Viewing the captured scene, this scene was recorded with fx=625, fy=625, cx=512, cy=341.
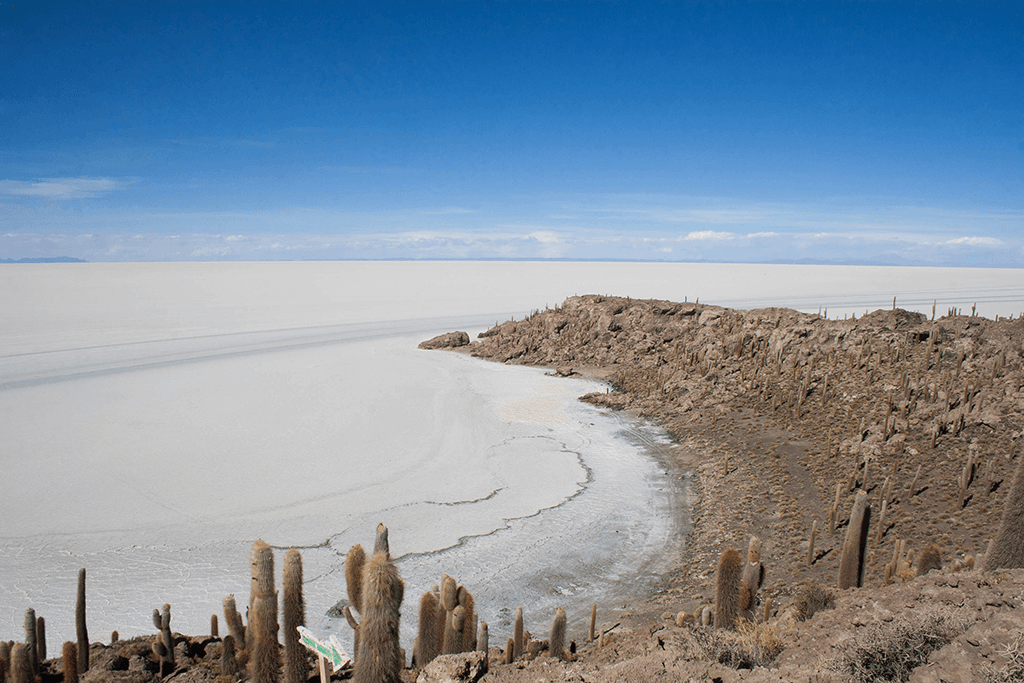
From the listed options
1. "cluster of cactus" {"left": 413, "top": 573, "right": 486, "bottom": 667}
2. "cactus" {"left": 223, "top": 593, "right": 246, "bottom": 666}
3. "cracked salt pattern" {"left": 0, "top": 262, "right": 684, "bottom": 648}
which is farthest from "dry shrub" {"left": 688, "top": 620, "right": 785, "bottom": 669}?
"cactus" {"left": 223, "top": 593, "right": 246, "bottom": 666}

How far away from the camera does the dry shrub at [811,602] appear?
6.36m

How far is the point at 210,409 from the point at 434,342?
12.0 m

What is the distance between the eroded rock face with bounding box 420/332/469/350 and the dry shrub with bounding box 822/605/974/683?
23.9 meters

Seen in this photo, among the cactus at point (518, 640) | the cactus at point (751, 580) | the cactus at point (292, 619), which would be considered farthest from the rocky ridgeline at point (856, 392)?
the cactus at point (292, 619)

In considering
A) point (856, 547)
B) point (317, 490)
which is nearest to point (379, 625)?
point (856, 547)

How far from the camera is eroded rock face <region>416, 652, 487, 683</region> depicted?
518 centimetres

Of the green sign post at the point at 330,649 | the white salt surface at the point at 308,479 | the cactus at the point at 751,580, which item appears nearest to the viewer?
the green sign post at the point at 330,649

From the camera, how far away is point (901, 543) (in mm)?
7824

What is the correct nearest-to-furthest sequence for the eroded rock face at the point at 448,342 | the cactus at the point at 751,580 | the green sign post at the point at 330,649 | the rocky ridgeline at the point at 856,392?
the green sign post at the point at 330,649, the cactus at the point at 751,580, the rocky ridgeline at the point at 856,392, the eroded rock face at the point at 448,342

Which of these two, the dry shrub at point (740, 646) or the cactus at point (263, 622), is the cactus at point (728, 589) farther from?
the cactus at point (263, 622)

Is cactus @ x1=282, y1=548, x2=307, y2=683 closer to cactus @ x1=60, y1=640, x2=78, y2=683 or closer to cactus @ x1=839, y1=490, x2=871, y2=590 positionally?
cactus @ x1=60, y1=640, x2=78, y2=683

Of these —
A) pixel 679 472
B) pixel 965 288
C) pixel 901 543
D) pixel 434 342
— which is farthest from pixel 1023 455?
pixel 965 288

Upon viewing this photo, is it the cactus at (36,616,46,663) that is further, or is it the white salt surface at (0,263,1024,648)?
the white salt surface at (0,263,1024,648)

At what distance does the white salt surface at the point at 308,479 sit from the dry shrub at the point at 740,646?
2511 millimetres
